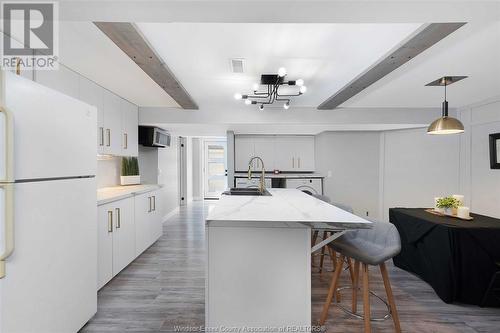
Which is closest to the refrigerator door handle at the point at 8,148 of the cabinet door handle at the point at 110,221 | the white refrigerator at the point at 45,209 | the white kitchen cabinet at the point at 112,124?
the white refrigerator at the point at 45,209

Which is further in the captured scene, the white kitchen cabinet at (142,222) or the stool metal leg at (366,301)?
the white kitchen cabinet at (142,222)

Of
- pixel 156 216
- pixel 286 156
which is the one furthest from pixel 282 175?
pixel 156 216

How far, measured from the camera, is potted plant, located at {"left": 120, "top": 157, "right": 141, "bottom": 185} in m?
4.11

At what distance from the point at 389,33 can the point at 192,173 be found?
24.7 feet

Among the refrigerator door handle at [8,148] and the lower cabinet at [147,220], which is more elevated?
the refrigerator door handle at [8,148]

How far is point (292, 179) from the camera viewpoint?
222 inches

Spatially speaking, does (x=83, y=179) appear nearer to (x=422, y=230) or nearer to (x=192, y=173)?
(x=422, y=230)

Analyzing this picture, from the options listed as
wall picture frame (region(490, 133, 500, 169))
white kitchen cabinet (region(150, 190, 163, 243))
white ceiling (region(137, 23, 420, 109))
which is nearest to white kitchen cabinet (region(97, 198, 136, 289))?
white kitchen cabinet (region(150, 190, 163, 243))

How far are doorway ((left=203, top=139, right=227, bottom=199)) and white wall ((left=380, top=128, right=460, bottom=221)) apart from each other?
16.8 feet

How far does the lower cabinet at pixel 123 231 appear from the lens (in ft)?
8.87

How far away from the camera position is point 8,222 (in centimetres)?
137

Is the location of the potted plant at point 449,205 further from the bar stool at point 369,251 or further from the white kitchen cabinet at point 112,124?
the white kitchen cabinet at point 112,124

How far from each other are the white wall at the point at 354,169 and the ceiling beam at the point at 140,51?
139 inches

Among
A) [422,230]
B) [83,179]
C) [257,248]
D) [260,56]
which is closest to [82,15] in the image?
[83,179]
